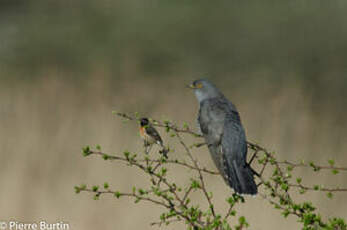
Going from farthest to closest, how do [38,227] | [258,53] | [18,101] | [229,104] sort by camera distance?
1. [258,53]
2. [18,101]
3. [38,227]
4. [229,104]

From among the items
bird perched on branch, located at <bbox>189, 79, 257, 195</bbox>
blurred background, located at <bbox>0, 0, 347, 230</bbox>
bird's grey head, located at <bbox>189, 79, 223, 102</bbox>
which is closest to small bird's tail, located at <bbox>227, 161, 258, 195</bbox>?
bird perched on branch, located at <bbox>189, 79, 257, 195</bbox>

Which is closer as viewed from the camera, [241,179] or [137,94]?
[241,179]

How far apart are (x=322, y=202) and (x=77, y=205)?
1314 millimetres

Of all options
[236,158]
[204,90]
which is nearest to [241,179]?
[236,158]

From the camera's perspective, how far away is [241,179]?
2295 mm

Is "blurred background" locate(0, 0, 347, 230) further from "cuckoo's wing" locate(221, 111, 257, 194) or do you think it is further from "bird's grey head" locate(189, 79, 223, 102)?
"cuckoo's wing" locate(221, 111, 257, 194)

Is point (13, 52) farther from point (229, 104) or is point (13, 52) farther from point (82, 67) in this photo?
point (229, 104)

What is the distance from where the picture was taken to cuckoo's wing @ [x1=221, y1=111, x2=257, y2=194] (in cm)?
227

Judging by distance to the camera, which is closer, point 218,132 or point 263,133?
point 218,132

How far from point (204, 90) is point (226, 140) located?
0.51 meters

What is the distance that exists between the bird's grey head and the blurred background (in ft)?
1.71

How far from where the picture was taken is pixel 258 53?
431cm

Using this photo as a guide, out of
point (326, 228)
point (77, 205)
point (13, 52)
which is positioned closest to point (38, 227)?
point (77, 205)

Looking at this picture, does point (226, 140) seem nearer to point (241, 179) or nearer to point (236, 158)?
point (236, 158)
